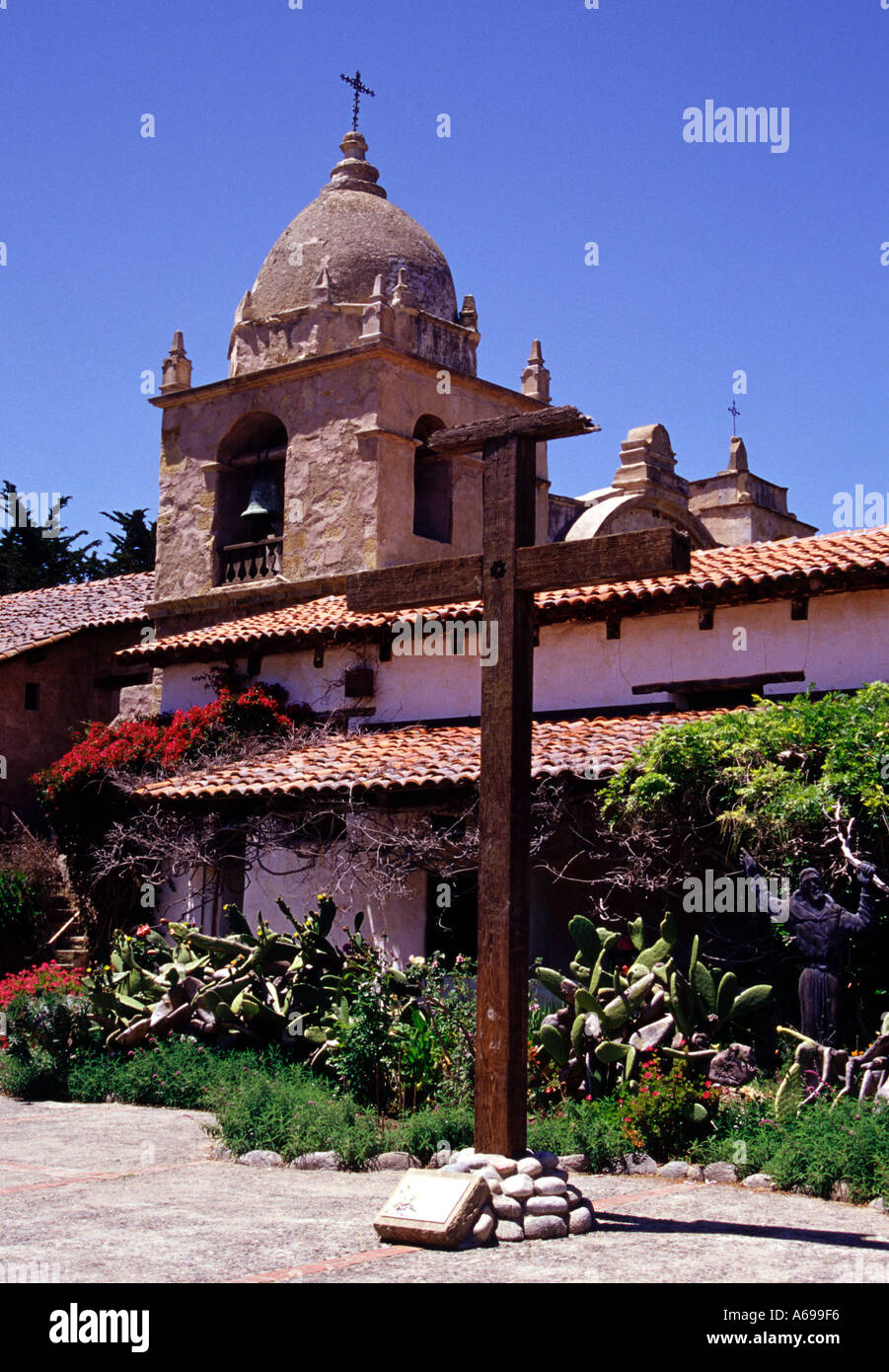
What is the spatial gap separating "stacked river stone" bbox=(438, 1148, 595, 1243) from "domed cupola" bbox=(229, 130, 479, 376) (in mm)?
15654

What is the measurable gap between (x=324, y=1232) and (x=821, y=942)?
4.55m

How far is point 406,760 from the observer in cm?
1453

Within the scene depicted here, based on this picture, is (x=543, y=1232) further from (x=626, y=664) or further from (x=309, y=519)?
(x=309, y=519)

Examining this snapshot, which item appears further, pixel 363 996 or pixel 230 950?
pixel 230 950

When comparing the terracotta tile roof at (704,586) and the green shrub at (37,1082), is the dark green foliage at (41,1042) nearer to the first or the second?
the green shrub at (37,1082)

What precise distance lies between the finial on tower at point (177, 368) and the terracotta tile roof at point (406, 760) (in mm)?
8373

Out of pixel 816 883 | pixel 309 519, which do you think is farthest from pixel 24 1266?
pixel 309 519

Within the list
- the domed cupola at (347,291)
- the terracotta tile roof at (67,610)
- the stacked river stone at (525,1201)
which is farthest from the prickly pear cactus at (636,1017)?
the terracotta tile roof at (67,610)

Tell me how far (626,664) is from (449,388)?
7619mm

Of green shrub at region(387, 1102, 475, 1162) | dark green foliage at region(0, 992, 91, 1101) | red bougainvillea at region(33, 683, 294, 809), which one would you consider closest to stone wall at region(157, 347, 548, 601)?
red bougainvillea at region(33, 683, 294, 809)

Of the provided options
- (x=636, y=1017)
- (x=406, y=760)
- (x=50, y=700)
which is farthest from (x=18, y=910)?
(x=636, y=1017)

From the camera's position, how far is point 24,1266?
220 inches

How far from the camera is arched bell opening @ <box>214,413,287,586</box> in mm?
21281

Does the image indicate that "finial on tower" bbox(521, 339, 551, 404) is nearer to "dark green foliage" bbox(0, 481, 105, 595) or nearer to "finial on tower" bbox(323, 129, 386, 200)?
"finial on tower" bbox(323, 129, 386, 200)
